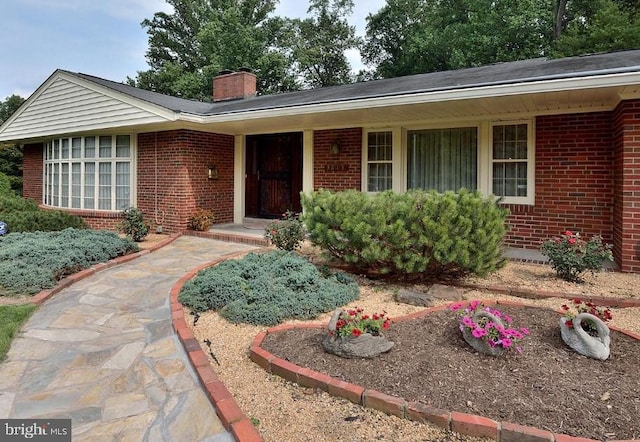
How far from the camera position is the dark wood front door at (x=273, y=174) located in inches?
401

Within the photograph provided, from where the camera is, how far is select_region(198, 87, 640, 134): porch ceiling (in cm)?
571

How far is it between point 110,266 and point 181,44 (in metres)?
27.6

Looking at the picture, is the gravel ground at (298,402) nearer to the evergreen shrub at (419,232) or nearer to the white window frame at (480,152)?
the evergreen shrub at (419,232)

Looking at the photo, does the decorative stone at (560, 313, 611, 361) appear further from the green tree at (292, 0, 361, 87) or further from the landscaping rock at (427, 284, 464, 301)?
the green tree at (292, 0, 361, 87)

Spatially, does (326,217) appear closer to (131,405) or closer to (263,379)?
(263,379)

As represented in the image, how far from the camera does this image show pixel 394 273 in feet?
17.0

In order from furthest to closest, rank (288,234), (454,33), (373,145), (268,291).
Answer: (454,33)
(373,145)
(288,234)
(268,291)

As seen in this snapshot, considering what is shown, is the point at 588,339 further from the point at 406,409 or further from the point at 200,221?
the point at 200,221

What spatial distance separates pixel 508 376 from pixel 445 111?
5160 millimetres

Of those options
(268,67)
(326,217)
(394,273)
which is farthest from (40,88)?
(268,67)

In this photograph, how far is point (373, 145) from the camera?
→ 27.0 feet

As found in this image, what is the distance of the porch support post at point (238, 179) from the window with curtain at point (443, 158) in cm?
424

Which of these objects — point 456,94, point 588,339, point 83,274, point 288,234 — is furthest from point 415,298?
point 83,274

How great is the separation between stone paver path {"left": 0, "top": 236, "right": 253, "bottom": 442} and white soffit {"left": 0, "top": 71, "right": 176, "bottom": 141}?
4984mm
